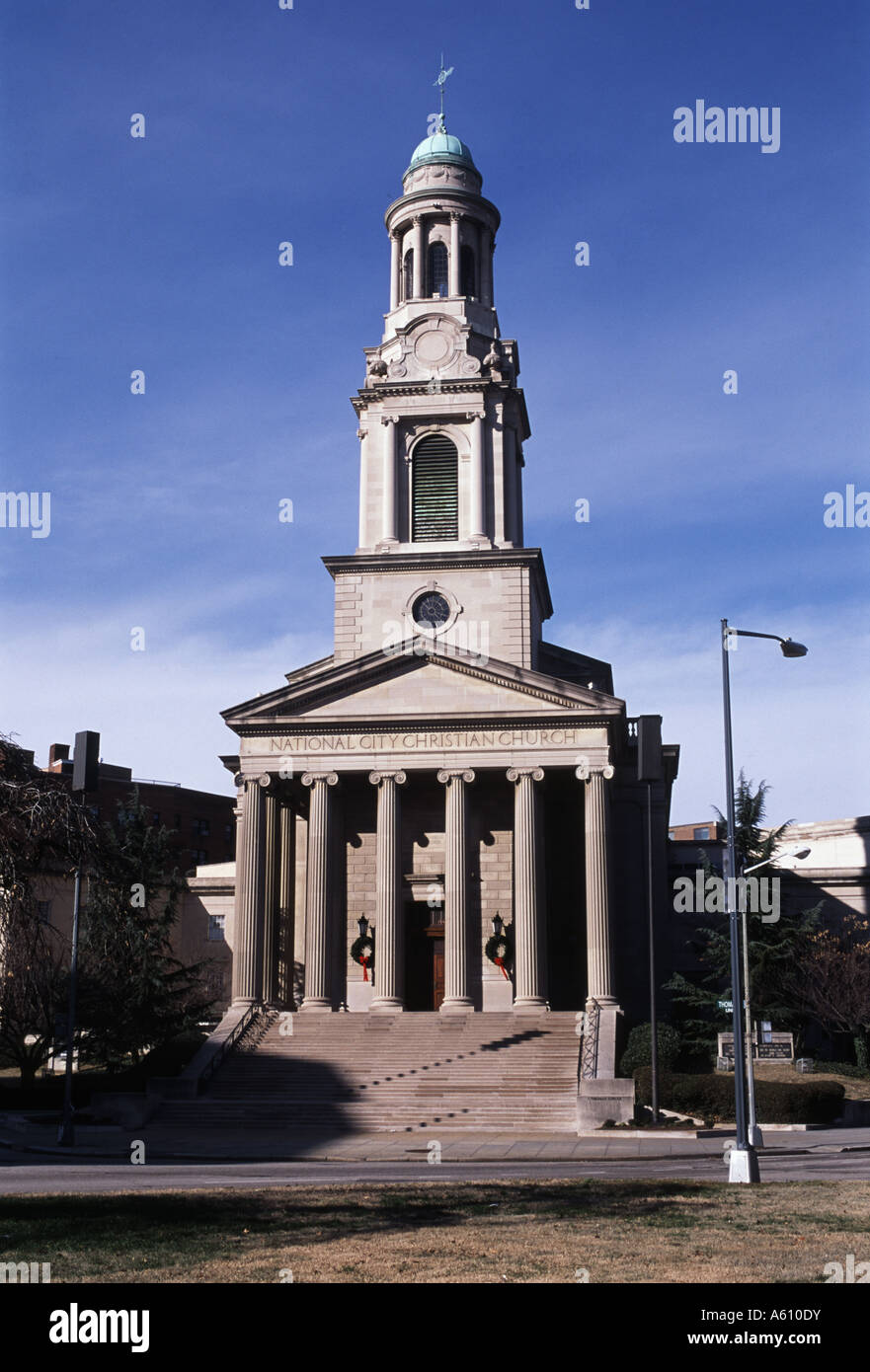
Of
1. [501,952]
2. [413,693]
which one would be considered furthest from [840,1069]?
[413,693]

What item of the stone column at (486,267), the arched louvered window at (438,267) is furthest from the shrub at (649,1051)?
the arched louvered window at (438,267)

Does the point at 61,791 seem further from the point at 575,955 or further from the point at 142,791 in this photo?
the point at 142,791

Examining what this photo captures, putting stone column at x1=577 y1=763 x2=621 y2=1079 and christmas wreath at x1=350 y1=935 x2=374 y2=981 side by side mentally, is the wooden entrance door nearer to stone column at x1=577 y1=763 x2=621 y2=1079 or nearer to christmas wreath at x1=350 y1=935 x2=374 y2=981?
christmas wreath at x1=350 y1=935 x2=374 y2=981

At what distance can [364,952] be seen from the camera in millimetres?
53312

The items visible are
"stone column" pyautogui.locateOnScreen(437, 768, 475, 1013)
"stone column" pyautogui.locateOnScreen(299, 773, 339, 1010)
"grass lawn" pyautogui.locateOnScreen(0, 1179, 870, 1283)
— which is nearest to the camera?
"grass lawn" pyautogui.locateOnScreen(0, 1179, 870, 1283)

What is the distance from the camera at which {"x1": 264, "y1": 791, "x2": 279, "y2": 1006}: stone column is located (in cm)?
5175

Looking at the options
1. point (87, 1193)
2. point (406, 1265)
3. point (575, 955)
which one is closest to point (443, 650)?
point (575, 955)

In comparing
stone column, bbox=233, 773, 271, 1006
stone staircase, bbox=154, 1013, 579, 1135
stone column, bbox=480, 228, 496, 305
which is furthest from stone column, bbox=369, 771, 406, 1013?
stone column, bbox=480, 228, 496, 305

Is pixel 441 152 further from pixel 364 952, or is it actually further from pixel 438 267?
pixel 364 952

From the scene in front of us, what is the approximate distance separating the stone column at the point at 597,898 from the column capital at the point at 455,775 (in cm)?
388

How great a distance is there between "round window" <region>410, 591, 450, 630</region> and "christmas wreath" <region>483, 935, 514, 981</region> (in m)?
12.8

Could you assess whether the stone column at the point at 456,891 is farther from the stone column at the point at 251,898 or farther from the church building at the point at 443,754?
the stone column at the point at 251,898

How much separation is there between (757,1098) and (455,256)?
1502 inches
